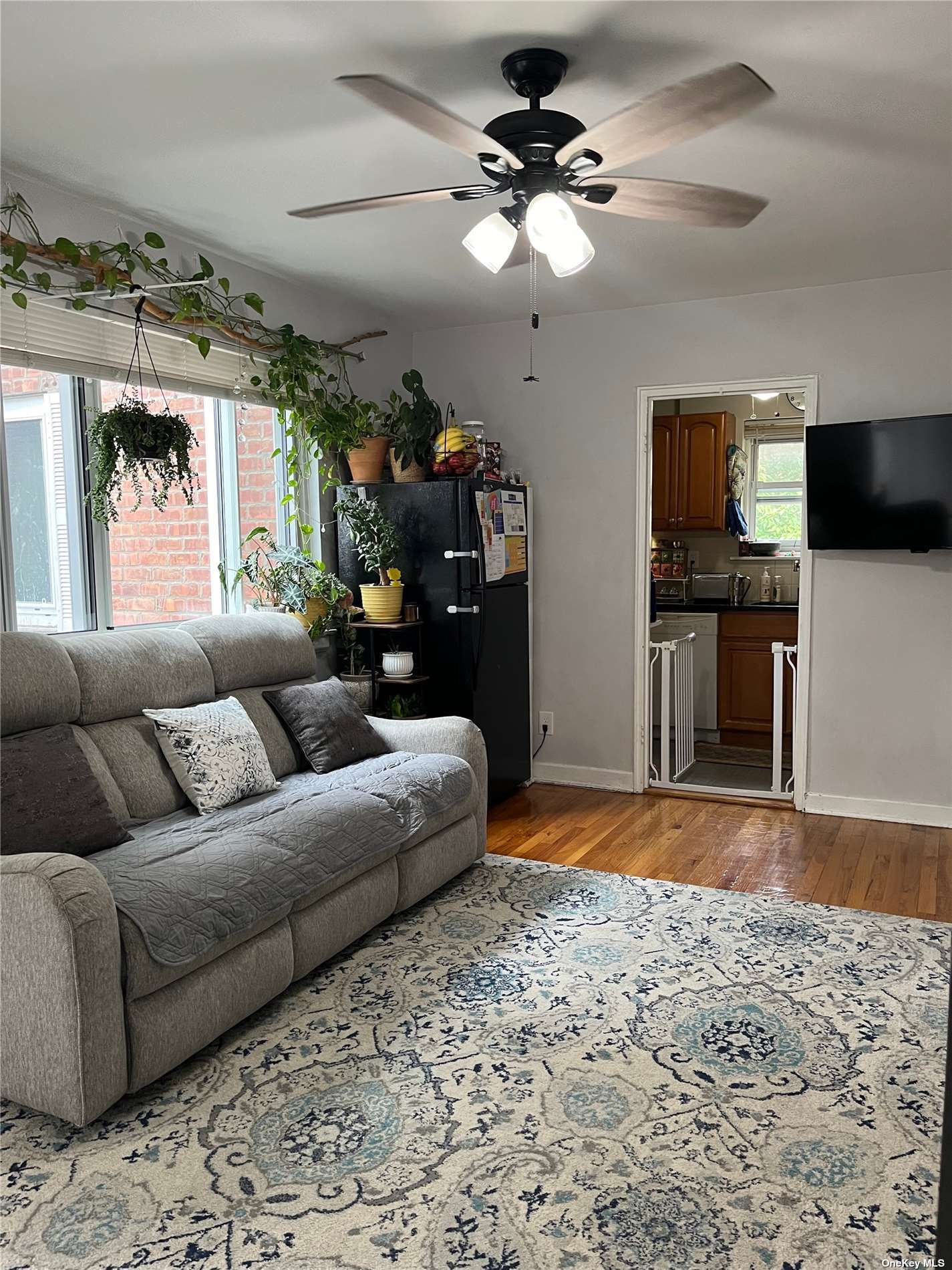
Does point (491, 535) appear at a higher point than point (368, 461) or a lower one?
lower

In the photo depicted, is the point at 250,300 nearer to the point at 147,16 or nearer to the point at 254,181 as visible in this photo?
the point at 254,181

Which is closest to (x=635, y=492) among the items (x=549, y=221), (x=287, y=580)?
(x=287, y=580)

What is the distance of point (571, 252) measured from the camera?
2398mm

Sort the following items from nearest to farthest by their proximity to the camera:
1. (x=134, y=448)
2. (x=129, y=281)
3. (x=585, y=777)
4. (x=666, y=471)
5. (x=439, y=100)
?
(x=439, y=100) < (x=134, y=448) < (x=129, y=281) < (x=585, y=777) < (x=666, y=471)

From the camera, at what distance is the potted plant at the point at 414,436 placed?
15.4 ft

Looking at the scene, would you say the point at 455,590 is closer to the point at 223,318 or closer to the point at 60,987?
the point at 223,318

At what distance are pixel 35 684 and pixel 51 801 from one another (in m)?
0.42

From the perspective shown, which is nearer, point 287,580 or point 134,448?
point 134,448

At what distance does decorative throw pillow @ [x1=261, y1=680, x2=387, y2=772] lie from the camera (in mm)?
3680

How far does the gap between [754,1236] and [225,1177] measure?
3.56 ft

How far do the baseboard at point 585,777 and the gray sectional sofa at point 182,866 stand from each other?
4.85 ft

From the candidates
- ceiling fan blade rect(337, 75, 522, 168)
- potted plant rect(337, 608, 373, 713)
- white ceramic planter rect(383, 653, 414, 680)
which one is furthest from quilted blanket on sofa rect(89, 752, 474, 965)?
ceiling fan blade rect(337, 75, 522, 168)

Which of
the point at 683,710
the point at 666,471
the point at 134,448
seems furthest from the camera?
the point at 666,471

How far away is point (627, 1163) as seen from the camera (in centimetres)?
209
